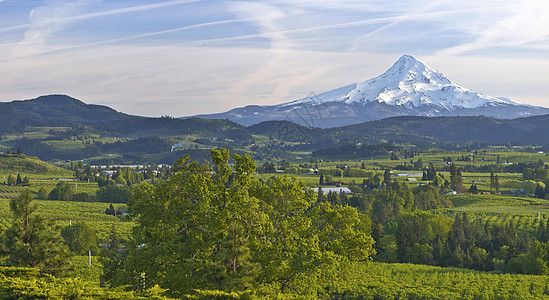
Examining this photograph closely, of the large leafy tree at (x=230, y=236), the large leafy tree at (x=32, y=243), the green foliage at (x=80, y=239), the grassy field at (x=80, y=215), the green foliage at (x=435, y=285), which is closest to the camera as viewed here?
the large leafy tree at (x=230, y=236)

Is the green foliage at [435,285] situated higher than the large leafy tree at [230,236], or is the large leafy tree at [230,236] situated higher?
the large leafy tree at [230,236]

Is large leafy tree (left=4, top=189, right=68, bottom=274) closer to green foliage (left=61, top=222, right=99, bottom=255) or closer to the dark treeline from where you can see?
green foliage (left=61, top=222, right=99, bottom=255)

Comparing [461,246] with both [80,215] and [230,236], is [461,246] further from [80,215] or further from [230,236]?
[80,215]

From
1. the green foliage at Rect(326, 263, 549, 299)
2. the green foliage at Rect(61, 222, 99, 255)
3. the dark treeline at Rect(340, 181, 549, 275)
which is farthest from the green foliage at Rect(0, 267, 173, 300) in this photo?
the green foliage at Rect(61, 222, 99, 255)

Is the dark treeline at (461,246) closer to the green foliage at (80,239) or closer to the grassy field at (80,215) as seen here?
the green foliage at (80,239)

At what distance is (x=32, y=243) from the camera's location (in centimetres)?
4706

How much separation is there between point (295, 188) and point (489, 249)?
247ft

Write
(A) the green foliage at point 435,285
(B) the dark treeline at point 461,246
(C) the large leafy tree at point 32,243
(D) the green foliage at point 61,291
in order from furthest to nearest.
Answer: (B) the dark treeline at point 461,246
(A) the green foliage at point 435,285
(C) the large leafy tree at point 32,243
(D) the green foliage at point 61,291

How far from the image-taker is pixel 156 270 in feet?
131

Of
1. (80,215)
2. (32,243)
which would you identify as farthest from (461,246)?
(80,215)

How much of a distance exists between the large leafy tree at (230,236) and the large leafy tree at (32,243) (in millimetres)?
8298

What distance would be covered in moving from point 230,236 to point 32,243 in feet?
73.4

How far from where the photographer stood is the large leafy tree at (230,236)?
37594 mm

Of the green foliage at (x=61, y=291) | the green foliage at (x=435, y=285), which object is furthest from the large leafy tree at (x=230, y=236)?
the green foliage at (x=435, y=285)
